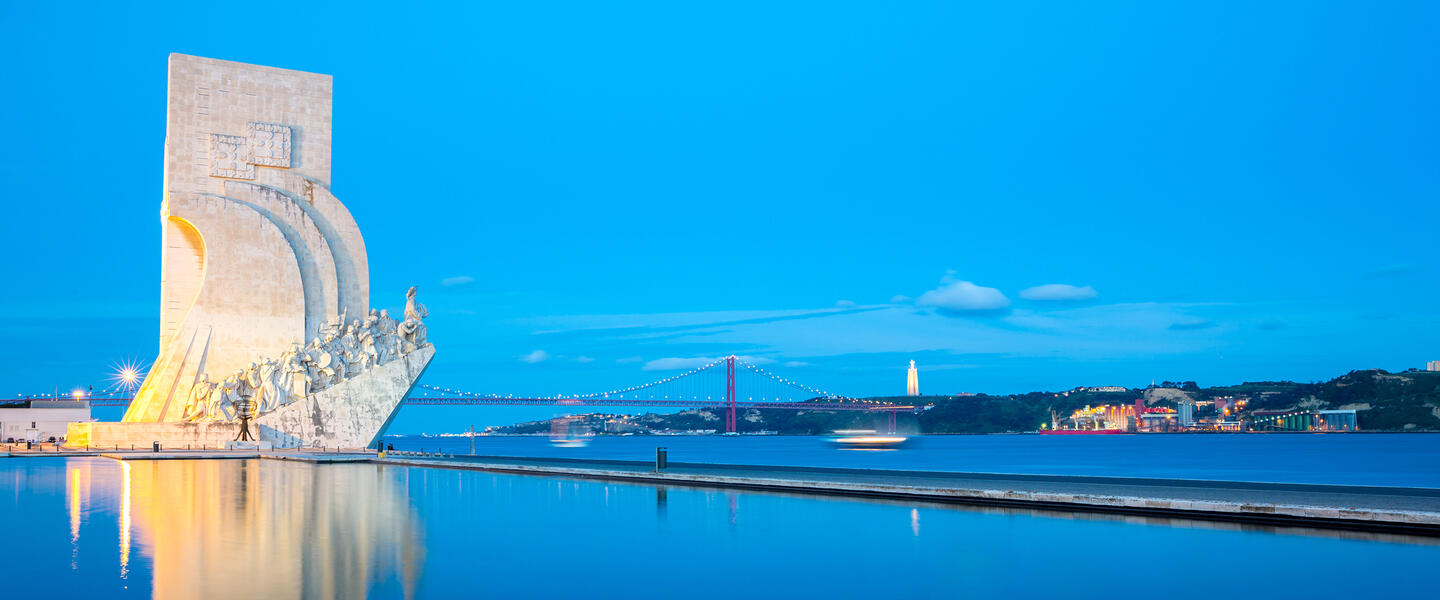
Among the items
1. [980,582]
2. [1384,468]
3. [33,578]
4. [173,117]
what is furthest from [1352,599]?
[1384,468]

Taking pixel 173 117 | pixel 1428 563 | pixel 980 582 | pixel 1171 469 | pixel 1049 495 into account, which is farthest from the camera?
pixel 1171 469

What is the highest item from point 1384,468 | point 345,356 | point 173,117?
point 173,117

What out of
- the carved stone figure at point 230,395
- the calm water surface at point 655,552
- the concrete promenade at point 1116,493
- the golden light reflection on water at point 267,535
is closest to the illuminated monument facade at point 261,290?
the carved stone figure at point 230,395

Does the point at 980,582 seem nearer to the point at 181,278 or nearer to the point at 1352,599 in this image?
the point at 1352,599

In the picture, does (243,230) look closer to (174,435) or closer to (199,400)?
(199,400)

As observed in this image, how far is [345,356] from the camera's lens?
2338 centimetres

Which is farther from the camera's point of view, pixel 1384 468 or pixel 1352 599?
pixel 1384 468

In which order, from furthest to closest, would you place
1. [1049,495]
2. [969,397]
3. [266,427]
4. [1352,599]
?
1. [969,397]
2. [266,427]
3. [1049,495]
4. [1352,599]

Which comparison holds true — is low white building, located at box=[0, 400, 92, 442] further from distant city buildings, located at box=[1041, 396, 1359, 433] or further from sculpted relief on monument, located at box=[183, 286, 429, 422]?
distant city buildings, located at box=[1041, 396, 1359, 433]

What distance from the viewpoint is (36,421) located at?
3045 centimetres

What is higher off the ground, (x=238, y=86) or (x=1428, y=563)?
(x=238, y=86)

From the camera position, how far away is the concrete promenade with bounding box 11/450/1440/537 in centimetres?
690

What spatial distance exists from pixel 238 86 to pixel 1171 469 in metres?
22.2

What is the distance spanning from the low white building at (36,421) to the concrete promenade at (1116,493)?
22692 millimetres
